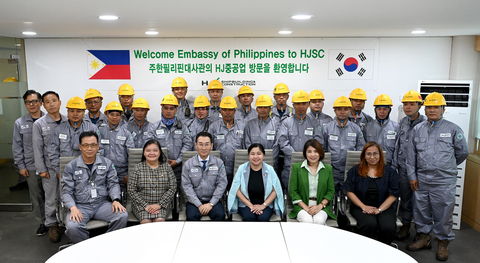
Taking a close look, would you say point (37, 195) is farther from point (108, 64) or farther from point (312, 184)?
point (312, 184)

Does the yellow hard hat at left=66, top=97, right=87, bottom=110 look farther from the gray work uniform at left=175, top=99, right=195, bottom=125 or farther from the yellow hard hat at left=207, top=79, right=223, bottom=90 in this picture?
the yellow hard hat at left=207, top=79, right=223, bottom=90

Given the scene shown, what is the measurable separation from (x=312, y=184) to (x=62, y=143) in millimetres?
2954

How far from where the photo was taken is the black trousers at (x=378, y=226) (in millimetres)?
3367

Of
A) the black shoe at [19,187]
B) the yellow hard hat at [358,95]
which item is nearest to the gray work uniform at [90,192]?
the black shoe at [19,187]

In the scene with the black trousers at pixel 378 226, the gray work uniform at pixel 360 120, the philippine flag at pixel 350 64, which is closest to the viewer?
the black trousers at pixel 378 226

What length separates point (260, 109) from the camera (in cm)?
441

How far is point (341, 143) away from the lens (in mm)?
4305

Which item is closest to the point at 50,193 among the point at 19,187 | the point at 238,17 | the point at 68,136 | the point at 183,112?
the point at 68,136

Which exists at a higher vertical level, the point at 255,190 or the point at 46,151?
the point at 46,151

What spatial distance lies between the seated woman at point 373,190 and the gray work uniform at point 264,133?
114cm

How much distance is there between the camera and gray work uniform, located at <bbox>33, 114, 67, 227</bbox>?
402 centimetres

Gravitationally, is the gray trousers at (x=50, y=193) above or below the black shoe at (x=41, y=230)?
above

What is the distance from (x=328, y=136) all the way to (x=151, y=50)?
3371 mm

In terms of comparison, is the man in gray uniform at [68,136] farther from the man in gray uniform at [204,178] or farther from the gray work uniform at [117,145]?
the man in gray uniform at [204,178]
